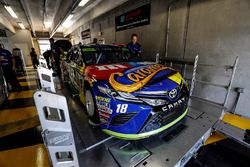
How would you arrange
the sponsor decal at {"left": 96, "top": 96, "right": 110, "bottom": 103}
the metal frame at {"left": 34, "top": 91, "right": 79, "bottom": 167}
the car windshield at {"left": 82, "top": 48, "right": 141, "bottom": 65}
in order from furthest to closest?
the car windshield at {"left": 82, "top": 48, "right": 141, "bottom": 65}, the sponsor decal at {"left": 96, "top": 96, "right": 110, "bottom": 103}, the metal frame at {"left": 34, "top": 91, "right": 79, "bottom": 167}

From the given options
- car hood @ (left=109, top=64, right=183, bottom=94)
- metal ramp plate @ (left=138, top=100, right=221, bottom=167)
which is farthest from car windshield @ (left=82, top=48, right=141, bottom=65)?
metal ramp plate @ (left=138, top=100, right=221, bottom=167)

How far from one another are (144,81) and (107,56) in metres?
1.41

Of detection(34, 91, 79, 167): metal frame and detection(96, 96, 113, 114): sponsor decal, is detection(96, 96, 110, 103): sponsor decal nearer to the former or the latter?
detection(96, 96, 113, 114): sponsor decal

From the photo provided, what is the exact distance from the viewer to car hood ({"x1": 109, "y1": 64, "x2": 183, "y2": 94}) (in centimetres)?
145

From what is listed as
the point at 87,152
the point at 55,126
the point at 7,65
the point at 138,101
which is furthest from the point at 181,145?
the point at 7,65

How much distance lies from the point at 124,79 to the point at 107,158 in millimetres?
933

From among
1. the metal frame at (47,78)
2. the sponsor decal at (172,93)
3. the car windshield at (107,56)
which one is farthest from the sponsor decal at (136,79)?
the car windshield at (107,56)

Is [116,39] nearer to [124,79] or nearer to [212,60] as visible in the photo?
[212,60]

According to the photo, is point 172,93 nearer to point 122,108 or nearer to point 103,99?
point 122,108

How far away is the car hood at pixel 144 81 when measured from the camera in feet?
4.74

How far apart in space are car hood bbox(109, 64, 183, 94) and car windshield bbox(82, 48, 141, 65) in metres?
0.97

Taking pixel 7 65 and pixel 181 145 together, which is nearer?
pixel 181 145

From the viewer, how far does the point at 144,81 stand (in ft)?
4.97

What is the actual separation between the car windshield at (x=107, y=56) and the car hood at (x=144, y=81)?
0.97 m
